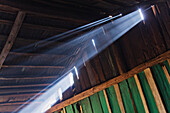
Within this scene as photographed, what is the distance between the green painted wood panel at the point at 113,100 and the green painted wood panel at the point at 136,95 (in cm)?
59

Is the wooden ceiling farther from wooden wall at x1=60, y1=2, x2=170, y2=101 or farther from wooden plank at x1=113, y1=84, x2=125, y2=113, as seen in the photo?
wooden plank at x1=113, y1=84, x2=125, y2=113

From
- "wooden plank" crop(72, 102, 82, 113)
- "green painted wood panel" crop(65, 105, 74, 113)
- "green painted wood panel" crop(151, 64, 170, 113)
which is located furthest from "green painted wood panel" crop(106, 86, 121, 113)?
"green painted wood panel" crop(65, 105, 74, 113)

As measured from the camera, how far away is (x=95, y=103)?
548 centimetres

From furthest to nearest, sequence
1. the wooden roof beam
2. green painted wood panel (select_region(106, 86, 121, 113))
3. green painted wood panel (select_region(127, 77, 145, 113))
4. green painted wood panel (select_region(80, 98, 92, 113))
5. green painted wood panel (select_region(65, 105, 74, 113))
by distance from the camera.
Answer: green painted wood panel (select_region(65, 105, 74, 113)) → green painted wood panel (select_region(80, 98, 92, 113)) → green painted wood panel (select_region(106, 86, 121, 113)) → green painted wood panel (select_region(127, 77, 145, 113)) → the wooden roof beam

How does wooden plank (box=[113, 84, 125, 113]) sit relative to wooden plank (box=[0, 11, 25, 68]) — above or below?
below

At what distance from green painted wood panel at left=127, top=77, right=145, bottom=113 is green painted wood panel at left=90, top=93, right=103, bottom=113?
130cm

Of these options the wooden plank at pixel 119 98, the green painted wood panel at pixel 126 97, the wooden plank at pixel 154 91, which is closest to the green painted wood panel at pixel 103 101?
the wooden plank at pixel 119 98

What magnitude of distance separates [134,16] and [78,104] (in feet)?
11.7

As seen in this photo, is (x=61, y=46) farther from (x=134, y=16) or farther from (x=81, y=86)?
(x=134, y=16)

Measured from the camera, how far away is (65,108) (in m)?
6.81

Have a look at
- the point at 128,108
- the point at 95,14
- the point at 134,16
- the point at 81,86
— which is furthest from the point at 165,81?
the point at 81,86

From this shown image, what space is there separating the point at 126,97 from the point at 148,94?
0.65m

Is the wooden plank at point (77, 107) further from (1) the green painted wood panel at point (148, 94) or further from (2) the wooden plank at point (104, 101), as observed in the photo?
(1) the green painted wood panel at point (148, 94)

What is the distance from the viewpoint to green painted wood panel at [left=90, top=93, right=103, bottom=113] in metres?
5.34
